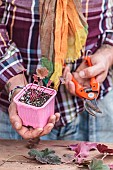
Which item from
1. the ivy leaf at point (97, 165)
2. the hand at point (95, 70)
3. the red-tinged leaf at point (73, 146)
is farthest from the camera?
the hand at point (95, 70)

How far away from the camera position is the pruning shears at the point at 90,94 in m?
1.66

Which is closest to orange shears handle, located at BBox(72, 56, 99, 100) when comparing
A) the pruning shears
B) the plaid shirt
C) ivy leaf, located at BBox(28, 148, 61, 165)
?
the pruning shears

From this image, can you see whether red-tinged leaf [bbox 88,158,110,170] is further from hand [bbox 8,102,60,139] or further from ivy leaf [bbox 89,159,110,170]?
hand [bbox 8,102,60,139]

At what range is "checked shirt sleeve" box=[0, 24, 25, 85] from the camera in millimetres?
1727

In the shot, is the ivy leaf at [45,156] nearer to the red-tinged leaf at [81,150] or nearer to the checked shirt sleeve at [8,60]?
the red-tinged leaf at [81,150]

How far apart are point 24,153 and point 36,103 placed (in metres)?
0.16

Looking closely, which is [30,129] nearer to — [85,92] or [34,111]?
[34,111]

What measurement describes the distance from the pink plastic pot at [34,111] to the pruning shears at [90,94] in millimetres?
147

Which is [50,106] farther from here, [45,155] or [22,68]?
[22,68]

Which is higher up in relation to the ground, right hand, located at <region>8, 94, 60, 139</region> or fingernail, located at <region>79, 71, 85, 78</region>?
fingernail, located at <region>79, 71, 85, 78</region>

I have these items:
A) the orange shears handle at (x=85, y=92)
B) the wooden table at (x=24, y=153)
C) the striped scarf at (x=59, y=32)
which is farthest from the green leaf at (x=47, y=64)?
the wooden table at (x=24, y=153)

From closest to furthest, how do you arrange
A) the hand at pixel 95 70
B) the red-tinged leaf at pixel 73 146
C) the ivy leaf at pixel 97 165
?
the ivy leaf at pixel 97 165 < the red-tinged leaf at pixel 73 146 < the hand at pixel 95 70

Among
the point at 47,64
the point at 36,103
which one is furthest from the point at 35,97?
the point at 47,64

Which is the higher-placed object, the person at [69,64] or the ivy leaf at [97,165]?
the person at [69,64]
